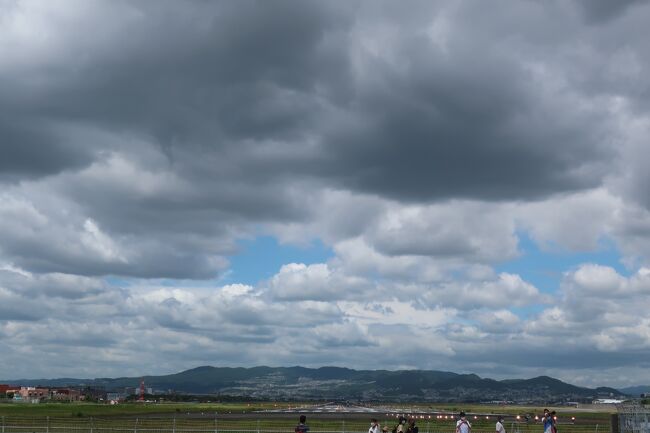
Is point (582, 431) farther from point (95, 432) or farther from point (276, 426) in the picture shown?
point (95, 432)

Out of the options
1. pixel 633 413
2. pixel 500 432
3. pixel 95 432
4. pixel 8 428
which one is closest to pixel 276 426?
pixel 95 432

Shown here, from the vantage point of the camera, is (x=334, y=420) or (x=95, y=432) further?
(x=334, y=420)

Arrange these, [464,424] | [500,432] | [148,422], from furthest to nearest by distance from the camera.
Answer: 1. [148,422]
2. [500,432]
3. [464,424]

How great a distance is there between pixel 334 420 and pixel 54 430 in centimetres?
3055

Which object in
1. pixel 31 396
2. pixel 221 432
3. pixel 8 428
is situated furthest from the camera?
pixel 31 396

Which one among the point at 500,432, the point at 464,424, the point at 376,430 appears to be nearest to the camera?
the point at 376,430

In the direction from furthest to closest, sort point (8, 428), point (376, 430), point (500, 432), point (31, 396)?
point (31, 396) < point (8, 428) < point (500, 432) < point (376, 430)

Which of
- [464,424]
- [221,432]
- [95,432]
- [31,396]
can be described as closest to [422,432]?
[221,432]

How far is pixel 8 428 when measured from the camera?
2288 inches

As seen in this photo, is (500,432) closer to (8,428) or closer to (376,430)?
Answer: (376,430)

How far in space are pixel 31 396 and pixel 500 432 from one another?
184684 millimetres

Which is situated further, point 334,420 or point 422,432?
point 334,420

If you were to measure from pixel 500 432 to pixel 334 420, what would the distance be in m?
43.5

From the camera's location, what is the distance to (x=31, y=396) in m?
199
